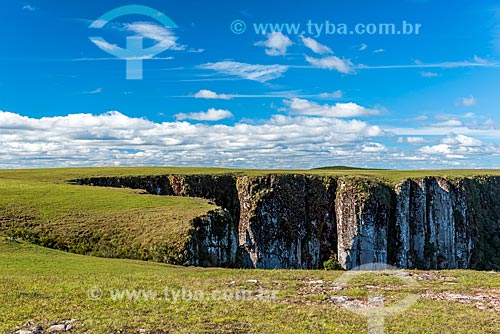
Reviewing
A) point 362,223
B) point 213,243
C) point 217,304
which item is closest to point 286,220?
point 362,223

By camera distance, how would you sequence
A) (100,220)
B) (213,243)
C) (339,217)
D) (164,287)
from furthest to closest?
(339,217) < (100,220) < (213,243) < (164,287)

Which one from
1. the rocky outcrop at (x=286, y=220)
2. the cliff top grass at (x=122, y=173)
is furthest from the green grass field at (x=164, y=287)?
the rocky outcrop at (x=286, y=220)

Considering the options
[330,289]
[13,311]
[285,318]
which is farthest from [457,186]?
[13,311]

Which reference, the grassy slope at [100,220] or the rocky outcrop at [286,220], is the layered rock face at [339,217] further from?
the grassy slope at [100,220]

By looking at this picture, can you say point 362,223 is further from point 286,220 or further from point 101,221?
point 101,221

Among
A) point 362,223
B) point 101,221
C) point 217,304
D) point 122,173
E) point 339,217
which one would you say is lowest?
point 362,223

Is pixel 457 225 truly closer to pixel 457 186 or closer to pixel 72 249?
pixel 457 186

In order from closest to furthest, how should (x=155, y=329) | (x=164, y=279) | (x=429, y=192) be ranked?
(x=155, y=329)
(x=164, y=279)
(x=429, y=192)
